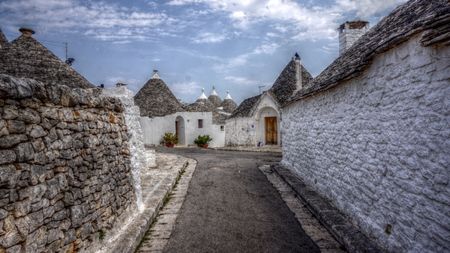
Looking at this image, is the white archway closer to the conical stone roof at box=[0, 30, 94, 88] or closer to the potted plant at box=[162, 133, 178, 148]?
the potted plant at box=[162, 133, 178, 148]

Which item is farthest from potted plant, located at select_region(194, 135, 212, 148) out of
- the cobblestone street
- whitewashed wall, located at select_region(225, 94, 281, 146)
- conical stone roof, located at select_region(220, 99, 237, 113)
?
the cobblestone street

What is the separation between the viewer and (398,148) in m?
3.84

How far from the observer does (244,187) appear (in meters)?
8.68

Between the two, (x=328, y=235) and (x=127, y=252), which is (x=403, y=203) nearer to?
(x=328, y=235)

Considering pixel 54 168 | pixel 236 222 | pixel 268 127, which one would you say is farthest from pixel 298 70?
pixel 54 168

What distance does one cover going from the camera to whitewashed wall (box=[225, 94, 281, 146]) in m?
23.4

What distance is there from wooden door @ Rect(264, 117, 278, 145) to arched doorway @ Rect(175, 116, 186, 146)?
26.4 feet

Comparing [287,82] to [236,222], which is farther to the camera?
[287,82]

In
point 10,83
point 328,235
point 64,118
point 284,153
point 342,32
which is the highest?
point 342,32

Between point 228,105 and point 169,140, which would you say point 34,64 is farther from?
point 228,105

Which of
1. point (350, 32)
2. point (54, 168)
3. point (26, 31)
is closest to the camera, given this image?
point (54, 168)

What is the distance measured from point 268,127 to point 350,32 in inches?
538

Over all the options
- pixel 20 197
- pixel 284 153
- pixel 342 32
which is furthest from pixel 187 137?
pixel 20 197

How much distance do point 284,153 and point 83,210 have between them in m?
9.51
